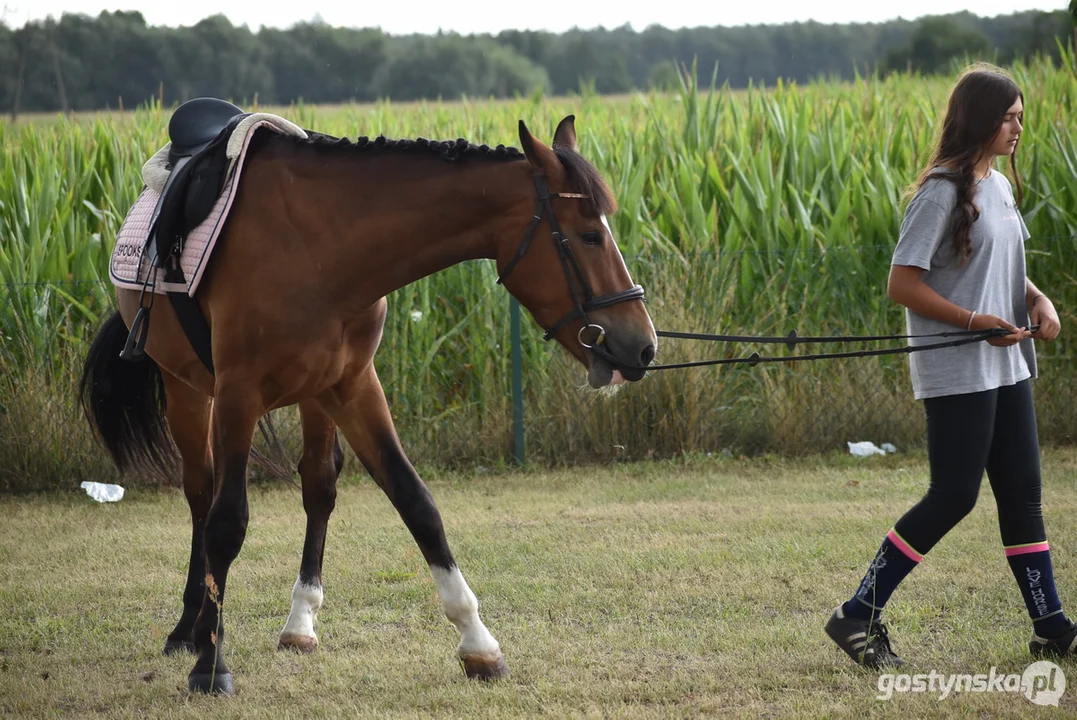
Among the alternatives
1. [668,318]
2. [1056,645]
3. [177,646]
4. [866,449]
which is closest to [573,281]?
[1056,645]

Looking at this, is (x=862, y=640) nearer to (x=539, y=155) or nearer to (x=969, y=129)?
(x=969, y=129)

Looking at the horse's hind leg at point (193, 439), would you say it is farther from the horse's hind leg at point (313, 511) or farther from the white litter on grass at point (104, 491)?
the white litter on grass at point (104, 491)

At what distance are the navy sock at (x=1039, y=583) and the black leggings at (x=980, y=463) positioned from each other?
0.11 feet

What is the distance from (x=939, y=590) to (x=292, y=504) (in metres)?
3.75

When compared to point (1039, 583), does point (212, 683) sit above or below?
below

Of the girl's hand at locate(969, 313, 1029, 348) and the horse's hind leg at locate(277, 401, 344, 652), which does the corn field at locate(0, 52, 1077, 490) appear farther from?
the girl's hand at locate(969, 313, 1029, 348)

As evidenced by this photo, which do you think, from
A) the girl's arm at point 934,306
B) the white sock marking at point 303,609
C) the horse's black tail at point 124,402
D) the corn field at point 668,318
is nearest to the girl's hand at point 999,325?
the girl's arm at point 934,306

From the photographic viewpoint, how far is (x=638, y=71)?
54.8 metres

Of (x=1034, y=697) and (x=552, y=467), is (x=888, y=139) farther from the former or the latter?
(x=1034, y=697)

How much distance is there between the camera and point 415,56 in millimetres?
43156

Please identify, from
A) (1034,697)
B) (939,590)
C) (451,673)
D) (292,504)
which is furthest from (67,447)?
(1034,697)

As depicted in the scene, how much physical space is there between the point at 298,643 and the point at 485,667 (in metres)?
0.80

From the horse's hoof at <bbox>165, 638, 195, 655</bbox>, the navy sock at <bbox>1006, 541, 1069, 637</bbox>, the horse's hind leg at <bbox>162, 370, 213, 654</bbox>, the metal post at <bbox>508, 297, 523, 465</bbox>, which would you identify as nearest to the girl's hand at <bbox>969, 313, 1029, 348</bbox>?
the navy sock at <bbox>1006, 541, 1069, 637</bbox>

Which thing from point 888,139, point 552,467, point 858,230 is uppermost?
point 888,139
